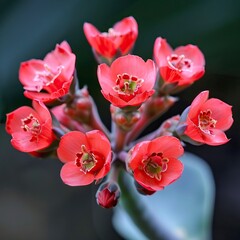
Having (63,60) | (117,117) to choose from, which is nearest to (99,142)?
(117,117)

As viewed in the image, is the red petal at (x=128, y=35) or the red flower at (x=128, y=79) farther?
the red petal at (x=128, y=35)

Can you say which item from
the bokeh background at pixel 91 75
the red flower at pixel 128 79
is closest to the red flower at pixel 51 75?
the red flower at pixel 128 79

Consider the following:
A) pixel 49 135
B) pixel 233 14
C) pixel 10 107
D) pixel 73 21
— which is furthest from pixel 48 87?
pixel 233 14

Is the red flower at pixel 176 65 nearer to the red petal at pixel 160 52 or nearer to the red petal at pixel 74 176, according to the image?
the red petal at pixel 160 52

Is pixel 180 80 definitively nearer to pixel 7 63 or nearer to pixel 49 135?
pixel 49 135

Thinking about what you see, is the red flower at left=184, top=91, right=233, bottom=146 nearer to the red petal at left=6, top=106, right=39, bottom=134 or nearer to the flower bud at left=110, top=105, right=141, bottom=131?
the flower bud at left=110, top=105, right=141, bottom=131
